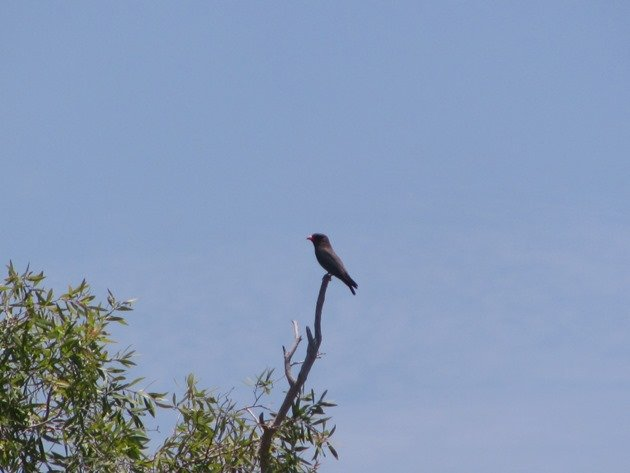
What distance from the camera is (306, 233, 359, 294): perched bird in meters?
15.9

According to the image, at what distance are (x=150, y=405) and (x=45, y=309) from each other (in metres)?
1.23

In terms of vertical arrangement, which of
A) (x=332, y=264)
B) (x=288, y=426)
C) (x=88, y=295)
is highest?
(x=332, y=264)

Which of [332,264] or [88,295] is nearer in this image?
[88,295]

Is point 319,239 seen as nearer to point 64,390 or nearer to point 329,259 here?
point 329,259

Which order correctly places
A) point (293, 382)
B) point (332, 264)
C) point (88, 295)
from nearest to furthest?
point (293, 382) → point (88, 295) → point (332, 264)

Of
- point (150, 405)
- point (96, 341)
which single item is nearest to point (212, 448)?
point (150, 405)

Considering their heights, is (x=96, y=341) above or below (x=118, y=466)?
above

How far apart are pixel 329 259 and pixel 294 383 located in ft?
18.9

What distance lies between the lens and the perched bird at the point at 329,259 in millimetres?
15906

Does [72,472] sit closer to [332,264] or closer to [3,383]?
[3,383]

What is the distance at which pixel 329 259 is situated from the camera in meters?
16.3

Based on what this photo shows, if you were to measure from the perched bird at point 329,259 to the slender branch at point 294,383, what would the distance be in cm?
467

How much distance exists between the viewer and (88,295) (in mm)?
11352

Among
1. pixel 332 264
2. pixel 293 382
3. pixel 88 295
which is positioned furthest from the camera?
pixel 332 264
